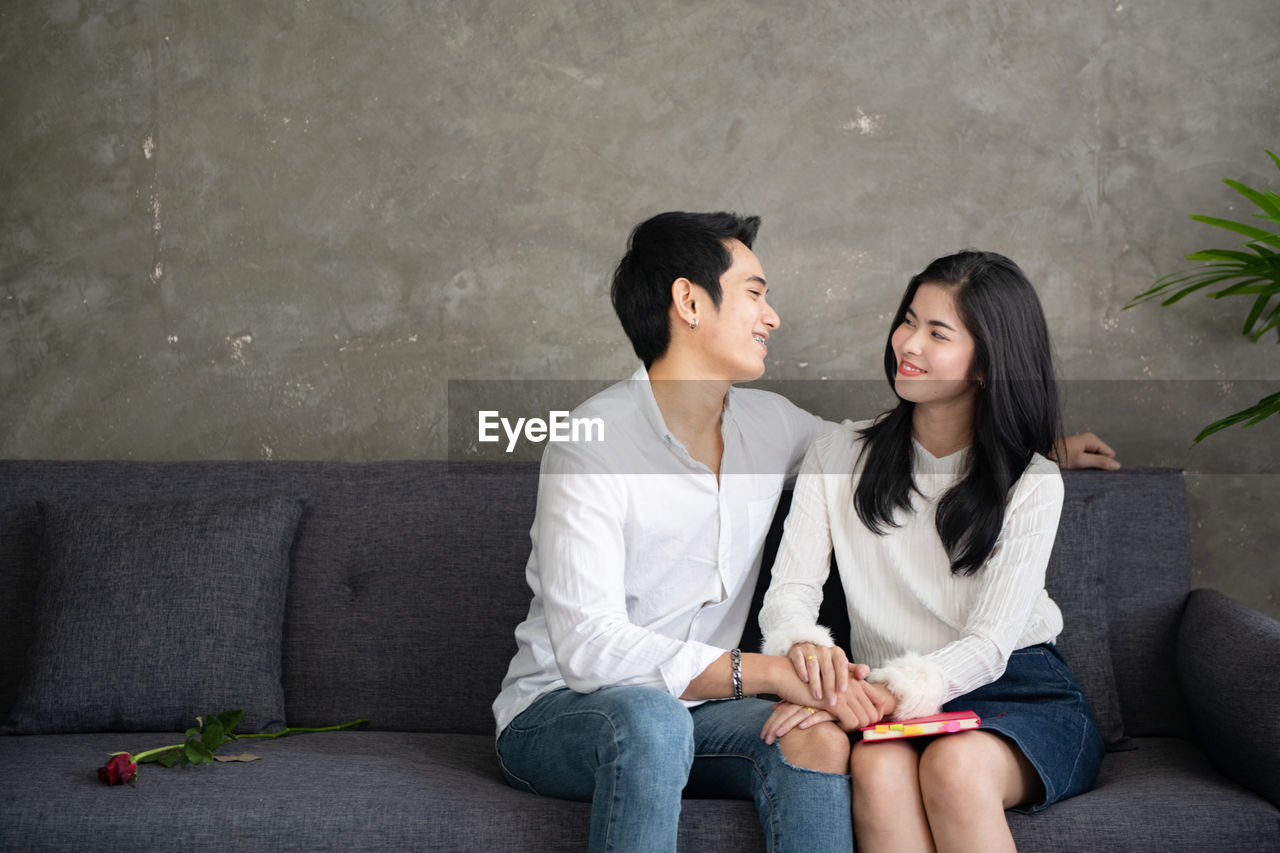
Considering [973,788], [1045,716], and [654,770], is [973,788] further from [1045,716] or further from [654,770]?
[654,770]

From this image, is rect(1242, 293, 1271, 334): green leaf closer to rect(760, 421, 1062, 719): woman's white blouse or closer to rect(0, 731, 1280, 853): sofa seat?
rect(760, 421, 1062, 719): woman's white blouse

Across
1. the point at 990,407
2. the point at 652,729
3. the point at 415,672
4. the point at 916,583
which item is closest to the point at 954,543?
the point at 916,583

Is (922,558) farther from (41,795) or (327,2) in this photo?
(327,2)

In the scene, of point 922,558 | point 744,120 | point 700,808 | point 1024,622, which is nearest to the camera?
point 700,808

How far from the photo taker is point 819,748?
1.46 m

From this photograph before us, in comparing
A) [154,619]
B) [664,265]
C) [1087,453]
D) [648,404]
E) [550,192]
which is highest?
[550,192]

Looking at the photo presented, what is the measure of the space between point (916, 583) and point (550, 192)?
1.24 meters

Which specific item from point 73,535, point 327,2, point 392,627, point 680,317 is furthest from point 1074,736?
point 327,2

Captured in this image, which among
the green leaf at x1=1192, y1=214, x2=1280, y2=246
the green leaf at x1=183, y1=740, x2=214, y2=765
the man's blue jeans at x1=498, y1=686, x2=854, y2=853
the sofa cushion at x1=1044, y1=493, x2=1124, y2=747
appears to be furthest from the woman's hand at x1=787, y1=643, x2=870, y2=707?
the green leaf at x1=1192, y1=214, x2=1280, y2=246

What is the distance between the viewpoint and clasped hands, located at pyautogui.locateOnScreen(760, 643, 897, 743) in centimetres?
150

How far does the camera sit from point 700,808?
1517 millimetres

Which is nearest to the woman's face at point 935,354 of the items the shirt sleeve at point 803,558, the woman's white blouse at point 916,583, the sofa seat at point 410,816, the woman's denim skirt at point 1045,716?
the woman's white blouse at point 916,583

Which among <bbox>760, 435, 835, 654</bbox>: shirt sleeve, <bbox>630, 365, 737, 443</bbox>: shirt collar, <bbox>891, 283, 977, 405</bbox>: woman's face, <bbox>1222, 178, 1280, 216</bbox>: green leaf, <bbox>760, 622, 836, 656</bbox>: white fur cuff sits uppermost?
<bbox>1222, 178, 1280, 216</bbox>: green leaf

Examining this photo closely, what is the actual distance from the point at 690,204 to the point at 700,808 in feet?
4.54
